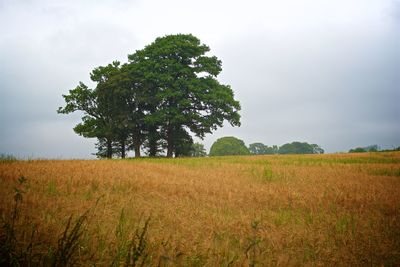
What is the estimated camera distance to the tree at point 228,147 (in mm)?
72500

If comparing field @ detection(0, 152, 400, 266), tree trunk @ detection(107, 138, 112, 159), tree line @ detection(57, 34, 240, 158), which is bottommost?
field @ detection(0, 152, 400, 266)

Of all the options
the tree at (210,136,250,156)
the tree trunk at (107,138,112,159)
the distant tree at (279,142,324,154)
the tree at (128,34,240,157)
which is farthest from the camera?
the distant tree at (279,142,324,154)

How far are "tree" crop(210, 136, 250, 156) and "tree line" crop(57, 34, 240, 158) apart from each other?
1697 inches

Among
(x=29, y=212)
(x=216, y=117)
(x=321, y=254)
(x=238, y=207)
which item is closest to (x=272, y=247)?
(x=321, y=254)

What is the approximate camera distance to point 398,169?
46.9ft

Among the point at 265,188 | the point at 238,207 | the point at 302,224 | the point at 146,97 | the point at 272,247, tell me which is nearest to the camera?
the point at 272,247

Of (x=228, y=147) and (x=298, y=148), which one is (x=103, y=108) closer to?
(x=228, y=147)

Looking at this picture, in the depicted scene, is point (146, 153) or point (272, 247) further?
point (146, 153)

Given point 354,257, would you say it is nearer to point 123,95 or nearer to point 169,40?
point 123,95

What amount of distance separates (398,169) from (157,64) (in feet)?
69.5

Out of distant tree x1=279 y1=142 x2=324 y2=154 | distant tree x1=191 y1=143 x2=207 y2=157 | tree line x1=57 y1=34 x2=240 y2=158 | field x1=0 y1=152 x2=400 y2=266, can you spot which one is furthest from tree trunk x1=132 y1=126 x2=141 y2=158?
distant tree x1=279 y1=142 x2=324 y2=154

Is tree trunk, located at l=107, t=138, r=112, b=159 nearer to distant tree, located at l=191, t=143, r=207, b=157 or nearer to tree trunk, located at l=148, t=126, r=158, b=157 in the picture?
tree trunk, located at l=148, t=126, r=158, b=157

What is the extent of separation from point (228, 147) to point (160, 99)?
157 ft

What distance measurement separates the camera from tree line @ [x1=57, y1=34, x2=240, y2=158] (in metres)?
26.8
